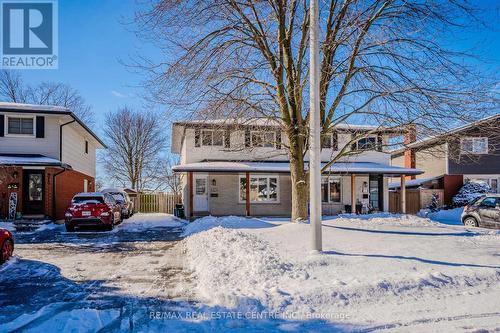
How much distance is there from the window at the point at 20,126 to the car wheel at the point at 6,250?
12.6 m

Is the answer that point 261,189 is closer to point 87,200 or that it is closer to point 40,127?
point 87,200

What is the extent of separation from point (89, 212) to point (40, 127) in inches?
289

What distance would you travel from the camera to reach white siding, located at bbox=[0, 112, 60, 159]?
19.5m

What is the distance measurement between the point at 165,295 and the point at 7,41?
53.5ft

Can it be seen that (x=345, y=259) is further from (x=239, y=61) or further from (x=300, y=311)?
(x=239, y=61)

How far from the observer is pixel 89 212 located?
15.5 m

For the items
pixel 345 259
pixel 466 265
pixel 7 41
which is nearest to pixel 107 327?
pixel 345 259

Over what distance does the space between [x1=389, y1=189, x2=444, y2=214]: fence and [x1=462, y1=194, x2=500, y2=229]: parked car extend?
8.91 m

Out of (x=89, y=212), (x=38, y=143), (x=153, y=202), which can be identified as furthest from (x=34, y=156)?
(x=153, y=202)

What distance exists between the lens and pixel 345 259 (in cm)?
759

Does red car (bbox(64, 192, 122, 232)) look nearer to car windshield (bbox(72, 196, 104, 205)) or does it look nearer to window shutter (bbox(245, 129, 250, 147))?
car windshield (bbox(72, 196, 104, 205))

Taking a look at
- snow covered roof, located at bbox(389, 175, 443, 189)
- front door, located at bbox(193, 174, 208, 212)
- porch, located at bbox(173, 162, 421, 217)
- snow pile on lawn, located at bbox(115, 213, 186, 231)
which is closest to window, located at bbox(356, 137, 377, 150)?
porch, located at bbox(173, 162, 421, 217)

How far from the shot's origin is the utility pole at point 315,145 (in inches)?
312

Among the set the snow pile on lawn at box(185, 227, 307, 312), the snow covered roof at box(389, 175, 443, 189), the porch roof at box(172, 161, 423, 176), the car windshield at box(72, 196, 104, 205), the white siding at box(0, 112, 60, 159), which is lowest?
the snow pile on lawn at box(185, 227, 307, 312)
